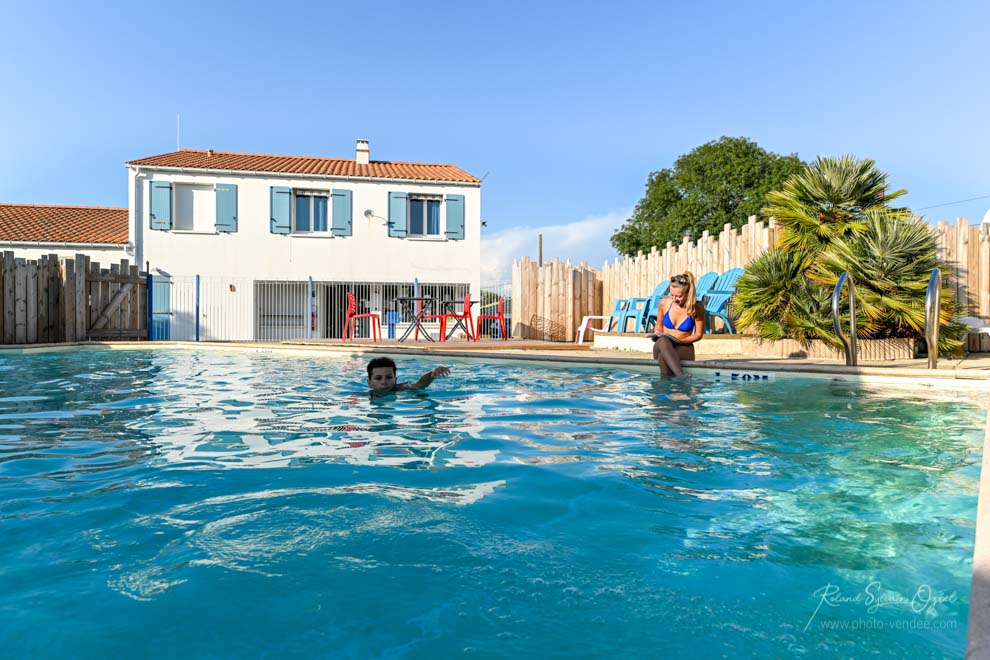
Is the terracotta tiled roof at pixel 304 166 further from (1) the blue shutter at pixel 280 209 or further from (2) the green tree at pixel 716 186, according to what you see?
(2) the green tree at pixel 716 186

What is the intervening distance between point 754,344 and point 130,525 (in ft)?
31.2

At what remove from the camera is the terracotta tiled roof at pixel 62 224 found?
19.2 metres

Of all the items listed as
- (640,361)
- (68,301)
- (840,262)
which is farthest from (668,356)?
(68,301)

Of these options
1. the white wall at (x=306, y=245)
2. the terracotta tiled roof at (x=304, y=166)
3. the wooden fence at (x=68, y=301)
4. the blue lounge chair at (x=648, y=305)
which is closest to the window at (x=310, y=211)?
the white wall at (x=306, y=245)

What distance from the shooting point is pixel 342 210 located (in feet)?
66.0

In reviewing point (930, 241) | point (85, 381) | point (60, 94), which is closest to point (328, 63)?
point (60, 94)

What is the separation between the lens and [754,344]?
34.2ft

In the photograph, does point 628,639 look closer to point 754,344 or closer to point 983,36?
point 754,344

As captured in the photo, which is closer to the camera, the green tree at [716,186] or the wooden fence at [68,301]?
the wooden fence at [68,301]

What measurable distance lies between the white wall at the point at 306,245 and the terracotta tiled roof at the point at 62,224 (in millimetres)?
1658

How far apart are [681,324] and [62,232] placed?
19177mm

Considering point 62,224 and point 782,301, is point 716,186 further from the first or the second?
point 62,224

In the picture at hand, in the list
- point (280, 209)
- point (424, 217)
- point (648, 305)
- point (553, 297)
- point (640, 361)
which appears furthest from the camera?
point (424, 217)

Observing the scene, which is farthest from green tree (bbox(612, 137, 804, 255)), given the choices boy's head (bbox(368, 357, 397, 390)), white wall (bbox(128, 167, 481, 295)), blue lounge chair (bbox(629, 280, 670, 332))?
boy's head (bbox(368, 357, 397, 390))
